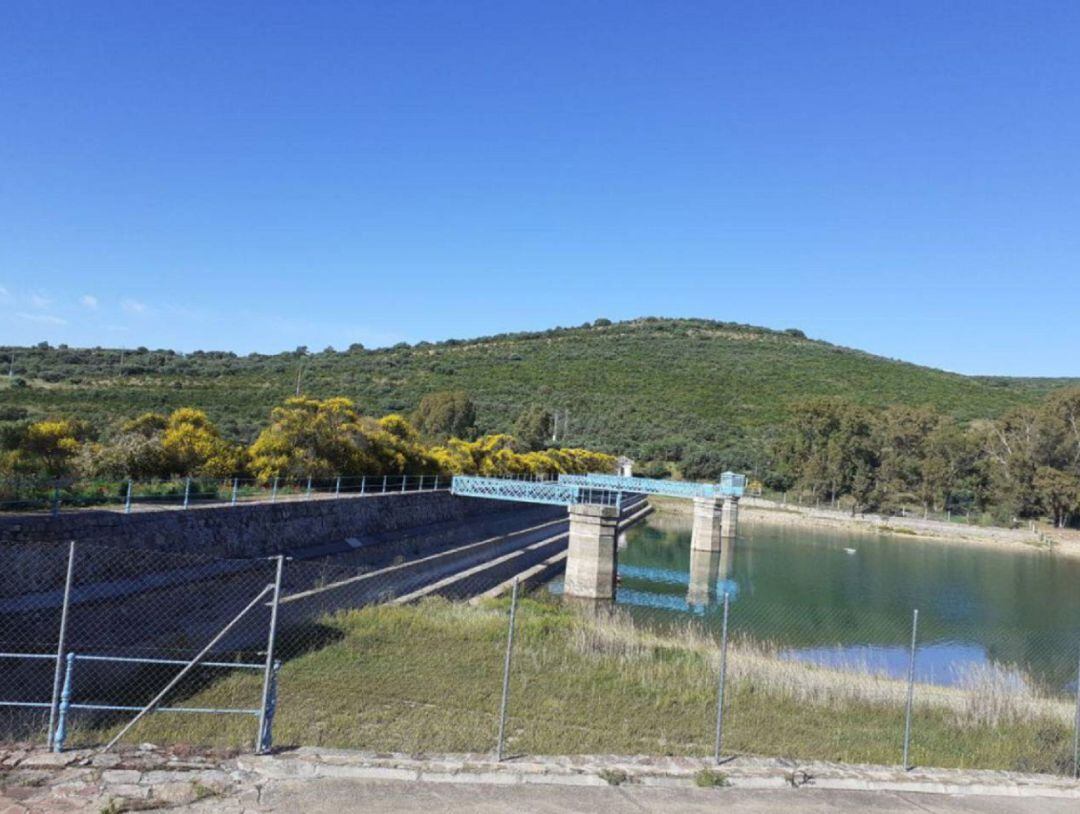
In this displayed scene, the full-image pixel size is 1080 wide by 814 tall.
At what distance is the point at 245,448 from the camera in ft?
91.6

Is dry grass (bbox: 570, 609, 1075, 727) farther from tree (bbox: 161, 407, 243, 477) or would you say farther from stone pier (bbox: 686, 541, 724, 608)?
tree (bbox: 161, 407, 243, 477)

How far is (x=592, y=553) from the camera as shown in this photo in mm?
29500

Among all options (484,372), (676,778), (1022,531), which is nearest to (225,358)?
(484,372)

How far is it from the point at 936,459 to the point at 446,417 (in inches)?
1600

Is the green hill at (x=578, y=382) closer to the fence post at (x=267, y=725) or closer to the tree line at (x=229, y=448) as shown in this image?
the tree line at (x=229, y=448)

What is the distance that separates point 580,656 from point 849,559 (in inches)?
1366

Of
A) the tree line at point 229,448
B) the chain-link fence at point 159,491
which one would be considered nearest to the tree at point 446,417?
the tree line at point 229,448

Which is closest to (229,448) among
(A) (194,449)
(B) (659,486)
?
(A) (194,449)

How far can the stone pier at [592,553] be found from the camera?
95.2 ft

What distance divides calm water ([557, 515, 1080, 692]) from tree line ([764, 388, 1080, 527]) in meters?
11.4

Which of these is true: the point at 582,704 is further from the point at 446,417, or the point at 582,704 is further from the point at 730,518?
the point at 446,417

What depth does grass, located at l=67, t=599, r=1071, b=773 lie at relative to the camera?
8.62m

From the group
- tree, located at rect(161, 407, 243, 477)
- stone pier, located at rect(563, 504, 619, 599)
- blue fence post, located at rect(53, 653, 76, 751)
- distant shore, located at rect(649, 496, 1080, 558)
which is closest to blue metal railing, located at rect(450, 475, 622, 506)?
stone pier, located at rect(563, 504, 619, 599)

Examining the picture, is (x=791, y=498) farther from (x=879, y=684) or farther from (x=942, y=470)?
(x=879, y=684)
